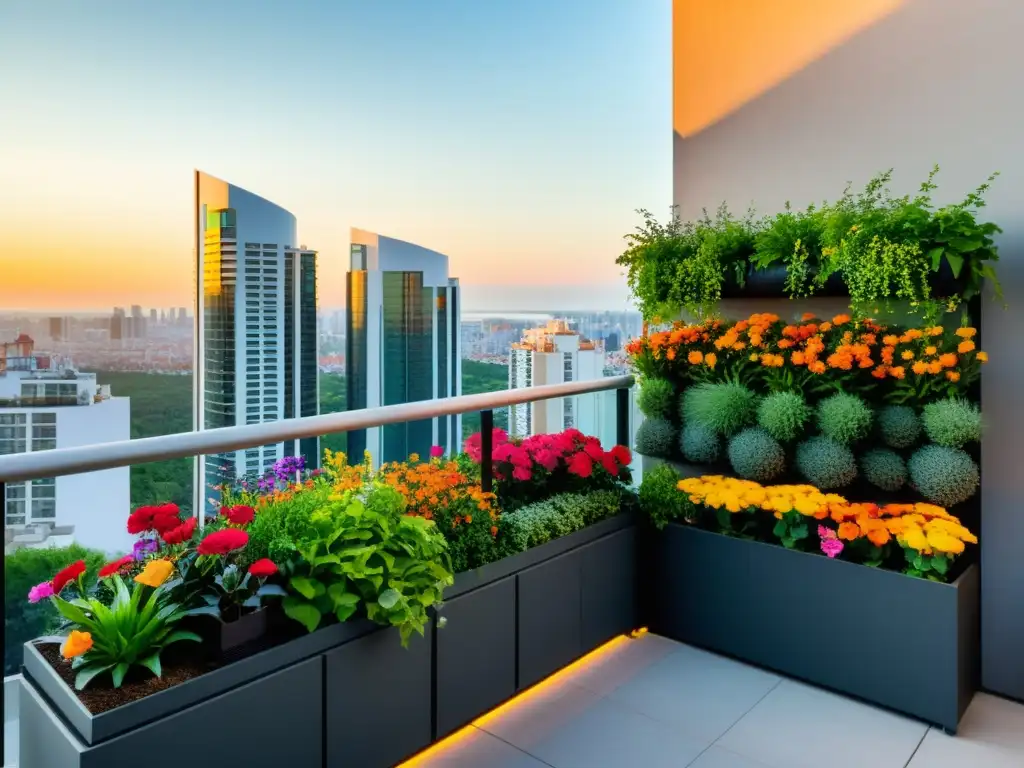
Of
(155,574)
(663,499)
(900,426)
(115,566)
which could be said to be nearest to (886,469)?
(900,426)

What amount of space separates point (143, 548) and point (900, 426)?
8.70 feet

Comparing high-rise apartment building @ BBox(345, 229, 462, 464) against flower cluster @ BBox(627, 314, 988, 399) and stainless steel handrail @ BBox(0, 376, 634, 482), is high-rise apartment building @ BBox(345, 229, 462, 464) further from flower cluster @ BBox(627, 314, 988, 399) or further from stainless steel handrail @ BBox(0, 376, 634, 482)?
flower cluster @ BBox(627, 314, 988, 399)

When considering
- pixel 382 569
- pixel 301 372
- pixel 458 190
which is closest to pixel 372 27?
pixel 458 190

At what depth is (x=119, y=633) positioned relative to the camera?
168 cm

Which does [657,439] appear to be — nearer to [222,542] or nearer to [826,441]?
[826,441]

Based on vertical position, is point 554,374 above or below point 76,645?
above

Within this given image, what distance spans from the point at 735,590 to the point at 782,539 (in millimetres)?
322

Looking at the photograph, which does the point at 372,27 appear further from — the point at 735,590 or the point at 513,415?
the point at 735,590

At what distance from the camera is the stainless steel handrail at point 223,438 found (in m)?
1.70

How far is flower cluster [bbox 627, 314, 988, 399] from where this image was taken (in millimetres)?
2615

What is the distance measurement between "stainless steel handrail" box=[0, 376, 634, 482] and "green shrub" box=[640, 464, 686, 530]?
750 mm

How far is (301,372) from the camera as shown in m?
3.08

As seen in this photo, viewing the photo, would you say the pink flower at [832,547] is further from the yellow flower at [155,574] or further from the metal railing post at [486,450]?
the yellow flower at [155,574]

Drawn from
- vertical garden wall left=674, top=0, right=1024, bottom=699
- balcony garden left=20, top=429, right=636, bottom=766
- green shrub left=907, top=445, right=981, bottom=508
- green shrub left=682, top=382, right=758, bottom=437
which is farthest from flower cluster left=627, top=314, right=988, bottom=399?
balcony garden left=20, top=429, right=636, bottom=766
